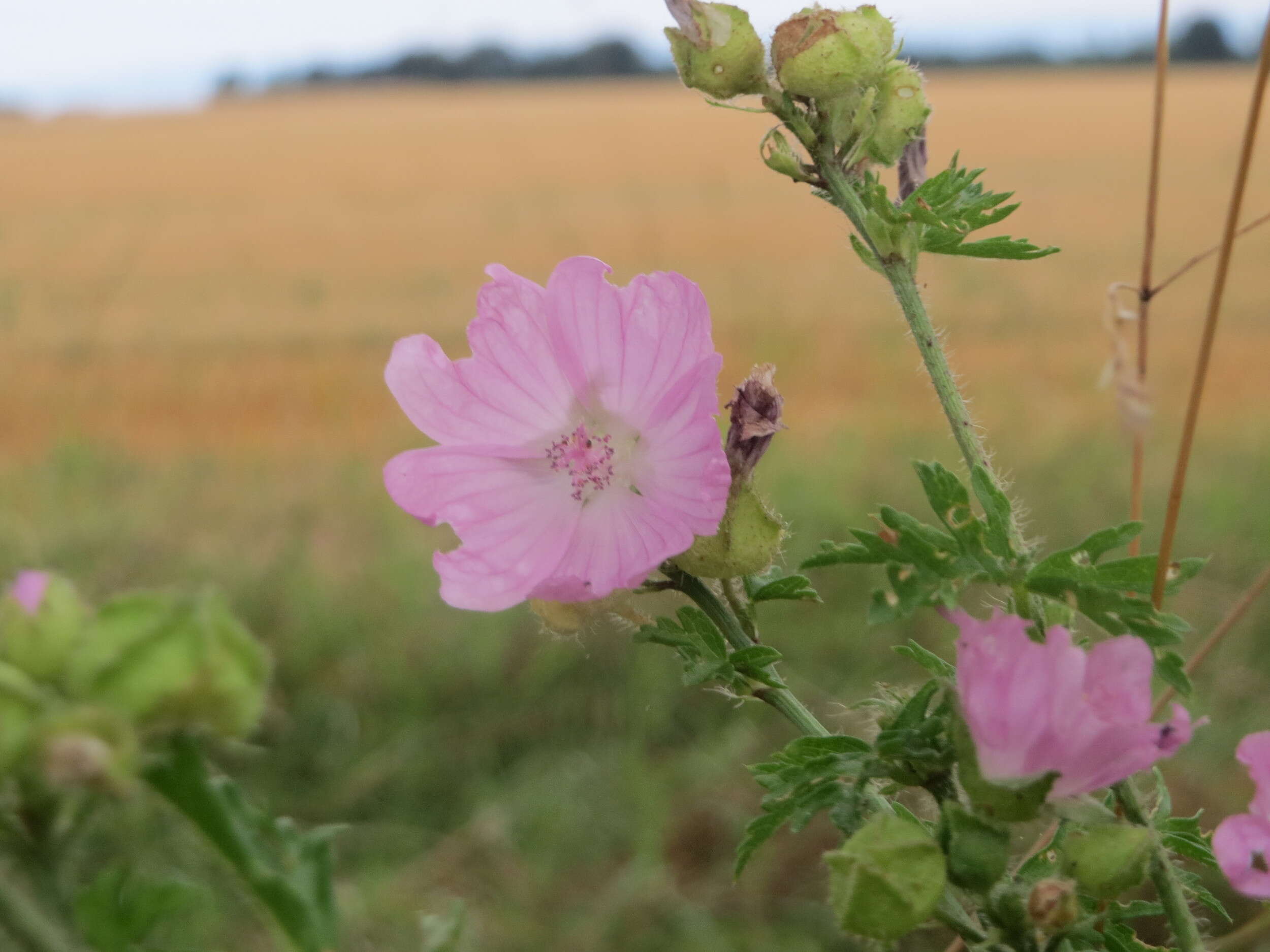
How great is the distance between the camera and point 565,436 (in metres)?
0.53

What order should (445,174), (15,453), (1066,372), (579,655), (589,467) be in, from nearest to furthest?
(589,467), (579,655), (15,453), (1066,372), (445,174)

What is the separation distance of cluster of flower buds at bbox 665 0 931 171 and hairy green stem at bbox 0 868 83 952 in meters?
0.33

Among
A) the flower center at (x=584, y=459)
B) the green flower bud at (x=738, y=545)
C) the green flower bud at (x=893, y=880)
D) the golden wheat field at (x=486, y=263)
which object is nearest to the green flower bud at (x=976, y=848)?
the green flower bud at (x=893, y=880)

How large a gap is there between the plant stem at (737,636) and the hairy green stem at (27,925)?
0.75 ft

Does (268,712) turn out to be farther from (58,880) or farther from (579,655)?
(579,655)

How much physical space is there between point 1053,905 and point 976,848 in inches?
1.0

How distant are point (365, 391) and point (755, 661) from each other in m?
3.33

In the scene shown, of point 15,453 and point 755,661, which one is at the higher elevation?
point 755,661

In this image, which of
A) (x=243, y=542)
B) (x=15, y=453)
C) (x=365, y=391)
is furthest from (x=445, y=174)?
(x=243, y=542)

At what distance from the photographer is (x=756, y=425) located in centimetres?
47

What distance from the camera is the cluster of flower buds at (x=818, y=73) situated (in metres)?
0.42

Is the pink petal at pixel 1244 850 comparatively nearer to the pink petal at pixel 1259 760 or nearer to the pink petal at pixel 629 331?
the pink petal at pixel 1259 760

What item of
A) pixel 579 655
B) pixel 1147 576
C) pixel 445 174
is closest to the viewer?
pixel 1147 576

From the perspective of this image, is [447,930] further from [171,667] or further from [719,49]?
[719,49]
